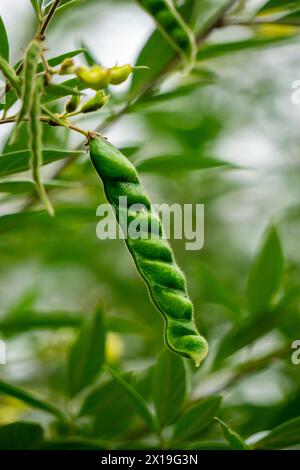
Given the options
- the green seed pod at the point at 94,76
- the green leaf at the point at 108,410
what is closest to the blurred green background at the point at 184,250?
the green leaf at the point at 108,410

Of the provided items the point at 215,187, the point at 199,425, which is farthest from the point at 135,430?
the point at 215,187

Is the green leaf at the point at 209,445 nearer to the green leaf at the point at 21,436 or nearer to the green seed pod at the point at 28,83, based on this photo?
the green leaf at the point at 21,436

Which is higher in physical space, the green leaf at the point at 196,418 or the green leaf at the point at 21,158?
the green leaf at the point at 21,158

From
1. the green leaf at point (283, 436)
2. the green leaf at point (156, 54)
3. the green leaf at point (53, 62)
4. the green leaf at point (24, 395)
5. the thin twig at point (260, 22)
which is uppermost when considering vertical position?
the green leaf at point (156, 54)

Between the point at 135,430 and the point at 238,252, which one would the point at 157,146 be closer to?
the point at 238,252

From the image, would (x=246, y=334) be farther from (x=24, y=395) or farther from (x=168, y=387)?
(x=24, y=395)

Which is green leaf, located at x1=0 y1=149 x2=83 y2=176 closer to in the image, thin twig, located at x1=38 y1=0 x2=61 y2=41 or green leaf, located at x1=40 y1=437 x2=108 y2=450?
thin twig, located at x1=38 y1=0 x2=61 y2=41
